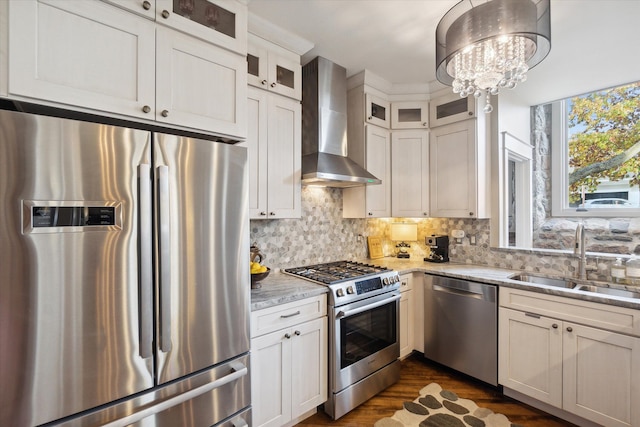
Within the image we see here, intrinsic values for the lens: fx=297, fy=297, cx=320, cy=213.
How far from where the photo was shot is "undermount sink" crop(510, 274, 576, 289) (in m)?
2.42

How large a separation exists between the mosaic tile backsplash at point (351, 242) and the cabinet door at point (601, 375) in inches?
27.9

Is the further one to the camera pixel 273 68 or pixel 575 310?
pixel 273 68

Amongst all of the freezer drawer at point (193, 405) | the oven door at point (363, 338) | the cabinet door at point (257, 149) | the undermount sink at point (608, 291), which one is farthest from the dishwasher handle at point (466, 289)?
the freezer drawer at point (193, 405)

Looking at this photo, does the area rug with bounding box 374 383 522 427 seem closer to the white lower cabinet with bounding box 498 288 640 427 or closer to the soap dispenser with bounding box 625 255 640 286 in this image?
the white lower cabinet with bounding box 498 288 640 427

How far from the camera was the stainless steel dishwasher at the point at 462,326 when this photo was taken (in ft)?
7.80

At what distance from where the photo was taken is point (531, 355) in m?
2.16

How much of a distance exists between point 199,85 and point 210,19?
0.39 meters

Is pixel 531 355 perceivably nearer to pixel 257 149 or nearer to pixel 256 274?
pixel 256 274

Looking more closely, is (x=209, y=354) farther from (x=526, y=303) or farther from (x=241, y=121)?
(x=526, y=303)

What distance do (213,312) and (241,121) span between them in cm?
103

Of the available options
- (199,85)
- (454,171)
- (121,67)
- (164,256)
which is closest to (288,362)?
(164,256)

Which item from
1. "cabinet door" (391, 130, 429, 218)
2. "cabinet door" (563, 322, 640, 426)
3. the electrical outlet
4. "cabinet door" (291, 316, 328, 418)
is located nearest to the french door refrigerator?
"cabinet door" (291, 316, 328, 418)

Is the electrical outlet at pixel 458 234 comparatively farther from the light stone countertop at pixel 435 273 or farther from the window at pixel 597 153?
the window at pixel 597 153

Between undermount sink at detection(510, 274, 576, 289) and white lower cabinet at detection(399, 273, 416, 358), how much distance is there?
0.86m
